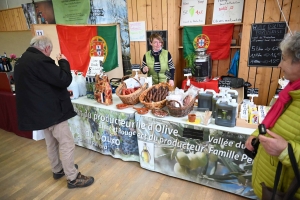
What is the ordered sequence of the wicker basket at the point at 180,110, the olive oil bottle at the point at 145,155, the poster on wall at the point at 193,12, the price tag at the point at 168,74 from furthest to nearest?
the poster on wall at the point at 193,12 → the price tag at the point at 168,74 → the olive oil bottle at the point at 145,155 → the wicker basket at the point at 180,110

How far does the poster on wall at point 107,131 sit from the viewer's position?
2211 millimetres

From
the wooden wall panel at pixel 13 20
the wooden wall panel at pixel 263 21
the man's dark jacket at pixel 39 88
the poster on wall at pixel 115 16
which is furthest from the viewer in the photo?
the wooden wall panel at pixel 13 20

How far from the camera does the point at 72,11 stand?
→ 4.63 metres

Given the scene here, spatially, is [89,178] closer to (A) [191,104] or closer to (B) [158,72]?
(A) [191,104]

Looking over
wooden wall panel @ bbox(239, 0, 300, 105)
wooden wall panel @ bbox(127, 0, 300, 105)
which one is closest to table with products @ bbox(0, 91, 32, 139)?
wooden wall panel @ bbox(127, 0, 300, 105)

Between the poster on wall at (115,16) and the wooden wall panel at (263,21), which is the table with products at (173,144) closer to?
the wooden wall panel at (263,21)

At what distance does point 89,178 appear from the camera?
6.88ft

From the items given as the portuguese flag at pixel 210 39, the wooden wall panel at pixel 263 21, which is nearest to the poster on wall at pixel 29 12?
the portuguese flag at pixel 210 39

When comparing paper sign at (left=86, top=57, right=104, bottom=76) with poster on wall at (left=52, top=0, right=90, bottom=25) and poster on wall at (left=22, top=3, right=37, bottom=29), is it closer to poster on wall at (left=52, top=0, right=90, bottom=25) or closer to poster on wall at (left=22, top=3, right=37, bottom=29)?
poster on wall at (left=52, top=0, right=90, bottom=25)

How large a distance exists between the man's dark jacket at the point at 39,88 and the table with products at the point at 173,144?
594 millimetres

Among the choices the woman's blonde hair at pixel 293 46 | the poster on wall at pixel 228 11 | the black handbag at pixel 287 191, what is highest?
the poster on wall at pixel 228 11

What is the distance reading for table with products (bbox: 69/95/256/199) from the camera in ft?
5.63

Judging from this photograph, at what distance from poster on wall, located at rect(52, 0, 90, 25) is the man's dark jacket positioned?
3.18 metres

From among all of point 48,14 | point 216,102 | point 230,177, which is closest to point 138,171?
point 230,177
